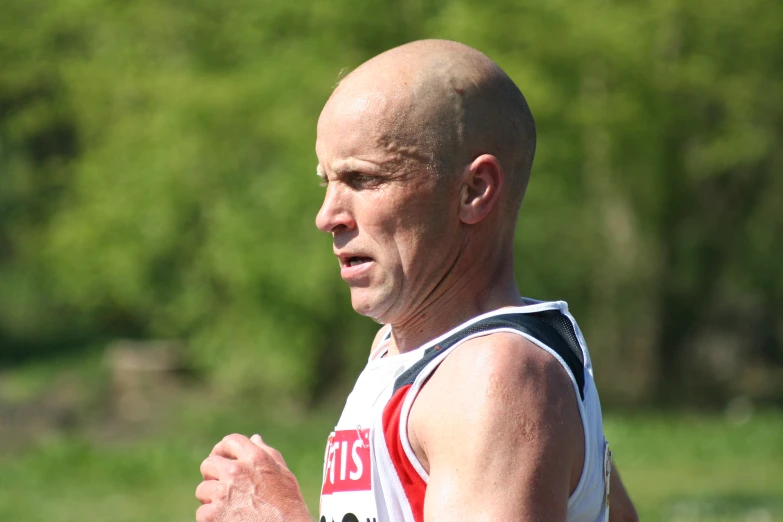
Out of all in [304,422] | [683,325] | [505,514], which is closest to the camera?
[505,514]

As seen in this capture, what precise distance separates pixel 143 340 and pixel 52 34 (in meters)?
Answer: 6.78

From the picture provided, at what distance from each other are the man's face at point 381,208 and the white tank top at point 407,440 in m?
0.12

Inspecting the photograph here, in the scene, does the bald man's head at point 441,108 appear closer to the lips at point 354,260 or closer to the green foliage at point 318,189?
the lips at point 354,260

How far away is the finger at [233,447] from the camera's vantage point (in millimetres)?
1875

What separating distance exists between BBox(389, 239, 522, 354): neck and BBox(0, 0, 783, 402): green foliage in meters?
10.3

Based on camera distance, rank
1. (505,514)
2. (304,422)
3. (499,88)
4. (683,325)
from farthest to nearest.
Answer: (683,325)
(304,422)
(499,88)
(505,514)

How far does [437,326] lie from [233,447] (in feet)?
1.33

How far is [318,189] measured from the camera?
43.5 ft

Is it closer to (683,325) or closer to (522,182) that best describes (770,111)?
(683,325)

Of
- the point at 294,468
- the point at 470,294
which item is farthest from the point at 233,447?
the point at 294,468

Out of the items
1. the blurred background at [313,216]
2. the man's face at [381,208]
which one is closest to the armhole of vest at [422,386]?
the man's face at [381,208]

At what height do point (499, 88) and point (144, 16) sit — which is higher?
point (144, 16)

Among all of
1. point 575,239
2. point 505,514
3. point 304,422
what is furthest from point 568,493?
point 575,239

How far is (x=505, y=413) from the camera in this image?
5.08 ft
